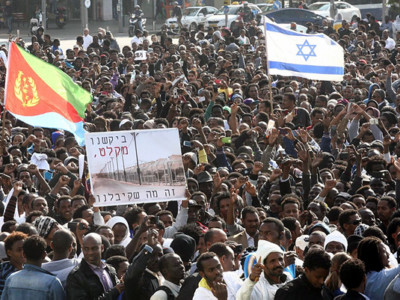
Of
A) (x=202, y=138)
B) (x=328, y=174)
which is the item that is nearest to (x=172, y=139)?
(x=328, y=174)

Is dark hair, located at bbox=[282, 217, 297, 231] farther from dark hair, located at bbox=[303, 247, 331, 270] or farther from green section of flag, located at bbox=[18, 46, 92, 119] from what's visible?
green section of flag, located at bbox=[18, 46, 92, 119]

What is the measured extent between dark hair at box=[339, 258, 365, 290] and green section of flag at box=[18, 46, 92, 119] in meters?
5.94

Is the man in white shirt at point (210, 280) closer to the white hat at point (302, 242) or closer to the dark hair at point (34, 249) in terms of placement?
the dark hair at point (34, 249)

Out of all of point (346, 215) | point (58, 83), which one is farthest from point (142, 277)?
point (58, 83)

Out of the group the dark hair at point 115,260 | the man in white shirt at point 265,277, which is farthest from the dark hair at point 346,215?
the dark hair at point 115,260

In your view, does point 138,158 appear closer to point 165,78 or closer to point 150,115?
point 150,115

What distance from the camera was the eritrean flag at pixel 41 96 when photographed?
11.5 m

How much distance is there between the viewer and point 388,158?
12.1m

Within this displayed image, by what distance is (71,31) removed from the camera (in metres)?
42.8

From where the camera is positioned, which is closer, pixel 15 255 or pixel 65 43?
pixel 15 255

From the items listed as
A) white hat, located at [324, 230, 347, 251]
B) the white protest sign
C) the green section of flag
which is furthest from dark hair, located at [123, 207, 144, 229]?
the white protest sign

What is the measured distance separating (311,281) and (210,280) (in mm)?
646

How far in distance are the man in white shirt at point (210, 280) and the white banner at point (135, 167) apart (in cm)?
246

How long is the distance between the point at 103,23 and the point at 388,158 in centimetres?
3529
